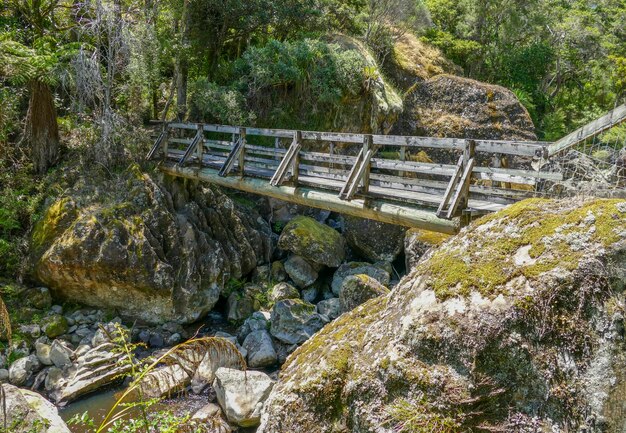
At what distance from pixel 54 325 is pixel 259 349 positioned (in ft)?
12.7

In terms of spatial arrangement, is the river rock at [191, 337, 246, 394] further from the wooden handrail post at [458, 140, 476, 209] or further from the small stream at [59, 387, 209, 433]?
the wooden handrail post at [458, 140, 476, 209]

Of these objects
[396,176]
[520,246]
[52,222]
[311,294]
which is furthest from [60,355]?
[520,246]

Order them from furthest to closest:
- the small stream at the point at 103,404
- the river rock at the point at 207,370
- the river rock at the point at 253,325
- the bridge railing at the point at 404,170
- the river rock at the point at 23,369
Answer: the river rock at the point at 253,325 → the river rock at the point at 207,370 → the river rock at the point at 23,369 → the small stream at the point at 103,404 → the bridge railing at the point at 404,170

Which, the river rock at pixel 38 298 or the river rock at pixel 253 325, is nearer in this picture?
the river rock at pixel 38 298

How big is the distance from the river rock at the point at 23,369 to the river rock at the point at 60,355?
267 mm

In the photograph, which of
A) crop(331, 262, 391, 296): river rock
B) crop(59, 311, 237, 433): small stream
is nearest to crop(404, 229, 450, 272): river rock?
crop(331, 262, 391, 296): river rock

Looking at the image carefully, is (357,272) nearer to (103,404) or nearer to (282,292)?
(282,292)

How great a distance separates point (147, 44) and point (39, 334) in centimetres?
725

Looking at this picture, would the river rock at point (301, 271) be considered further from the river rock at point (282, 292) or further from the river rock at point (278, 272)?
the river rock at point (282, 292)

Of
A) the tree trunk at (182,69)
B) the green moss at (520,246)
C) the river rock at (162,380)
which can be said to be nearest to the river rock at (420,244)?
the river rock at (162,380)

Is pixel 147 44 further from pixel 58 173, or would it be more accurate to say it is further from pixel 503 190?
pixel 503 190

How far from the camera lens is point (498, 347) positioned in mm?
2373

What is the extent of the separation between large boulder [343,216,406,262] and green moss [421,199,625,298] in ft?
31.3

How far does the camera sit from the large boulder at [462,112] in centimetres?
1484
